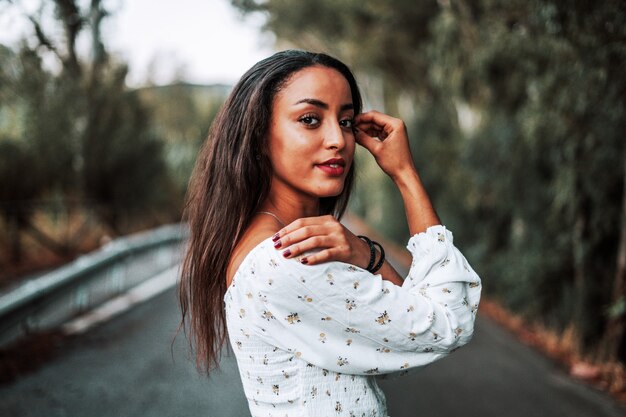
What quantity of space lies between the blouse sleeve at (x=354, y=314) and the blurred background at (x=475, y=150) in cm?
175

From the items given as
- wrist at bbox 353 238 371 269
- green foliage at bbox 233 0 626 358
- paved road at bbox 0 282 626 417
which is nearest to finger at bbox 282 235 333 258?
wrist at bbox 353 238 371 269

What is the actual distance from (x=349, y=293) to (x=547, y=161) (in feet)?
25.1

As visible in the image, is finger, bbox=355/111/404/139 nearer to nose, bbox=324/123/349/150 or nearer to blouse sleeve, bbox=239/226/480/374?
nose, bbox=324/123/349/150

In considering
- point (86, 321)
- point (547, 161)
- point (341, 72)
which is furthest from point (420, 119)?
point (341, 72)

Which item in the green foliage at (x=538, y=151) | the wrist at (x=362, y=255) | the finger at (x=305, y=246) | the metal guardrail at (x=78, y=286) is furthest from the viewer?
the green foliage at (x=538, y=151)

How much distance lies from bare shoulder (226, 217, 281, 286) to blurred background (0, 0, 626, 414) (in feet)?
5.34

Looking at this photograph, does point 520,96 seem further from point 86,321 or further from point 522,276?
point 86,321

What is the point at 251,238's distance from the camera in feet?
6.13

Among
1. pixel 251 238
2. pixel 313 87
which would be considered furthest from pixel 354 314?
pixel 313 87

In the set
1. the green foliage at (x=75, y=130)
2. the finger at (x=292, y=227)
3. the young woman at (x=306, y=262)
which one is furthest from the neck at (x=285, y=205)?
the green foliage at (x=75, y=130)

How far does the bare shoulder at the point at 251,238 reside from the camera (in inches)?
72.3

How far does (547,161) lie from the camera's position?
337 inches

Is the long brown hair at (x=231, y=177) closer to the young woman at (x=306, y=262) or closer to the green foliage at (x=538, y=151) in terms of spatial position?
the young woman at (x=306, y=262)

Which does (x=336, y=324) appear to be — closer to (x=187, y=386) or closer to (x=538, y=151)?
(x=187, y=386)
